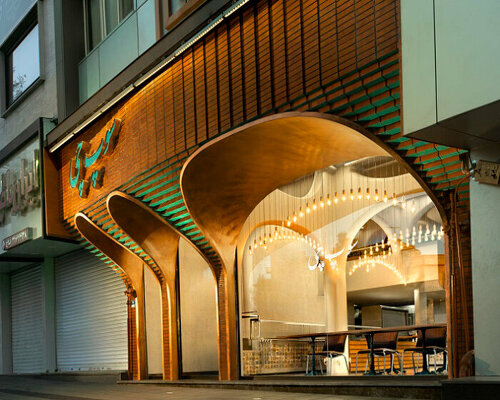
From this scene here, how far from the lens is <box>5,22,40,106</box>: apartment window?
17422 millimetres

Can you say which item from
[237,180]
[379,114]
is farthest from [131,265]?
[379,114]

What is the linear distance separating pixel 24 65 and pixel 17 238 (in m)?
4.52

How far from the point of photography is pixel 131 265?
14359 millimetres

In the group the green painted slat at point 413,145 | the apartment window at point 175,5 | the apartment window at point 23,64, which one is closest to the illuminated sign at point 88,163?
the apartment window at point 175,5

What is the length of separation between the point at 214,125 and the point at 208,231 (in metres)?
2.12

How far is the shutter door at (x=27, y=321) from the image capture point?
19.6 meters

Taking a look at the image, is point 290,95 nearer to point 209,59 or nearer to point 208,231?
point 209,59

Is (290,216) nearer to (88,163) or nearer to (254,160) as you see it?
(88,163)

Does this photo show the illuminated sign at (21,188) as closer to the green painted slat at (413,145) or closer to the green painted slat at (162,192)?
the green painted slat at (162,192)

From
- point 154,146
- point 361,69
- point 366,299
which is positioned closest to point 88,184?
point 154,146

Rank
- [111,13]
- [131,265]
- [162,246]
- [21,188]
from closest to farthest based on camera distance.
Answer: [162,246] < [131,265] < [111,13] < [21,188]

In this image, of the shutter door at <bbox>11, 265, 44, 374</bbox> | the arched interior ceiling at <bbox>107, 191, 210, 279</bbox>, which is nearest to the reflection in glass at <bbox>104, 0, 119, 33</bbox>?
the arched interior ceiling at <bbox>107, 191, 210, 279</bbox>

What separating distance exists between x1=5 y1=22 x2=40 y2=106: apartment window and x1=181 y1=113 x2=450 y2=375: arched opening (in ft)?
22.7

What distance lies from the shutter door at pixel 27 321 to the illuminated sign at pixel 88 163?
6.53 m
